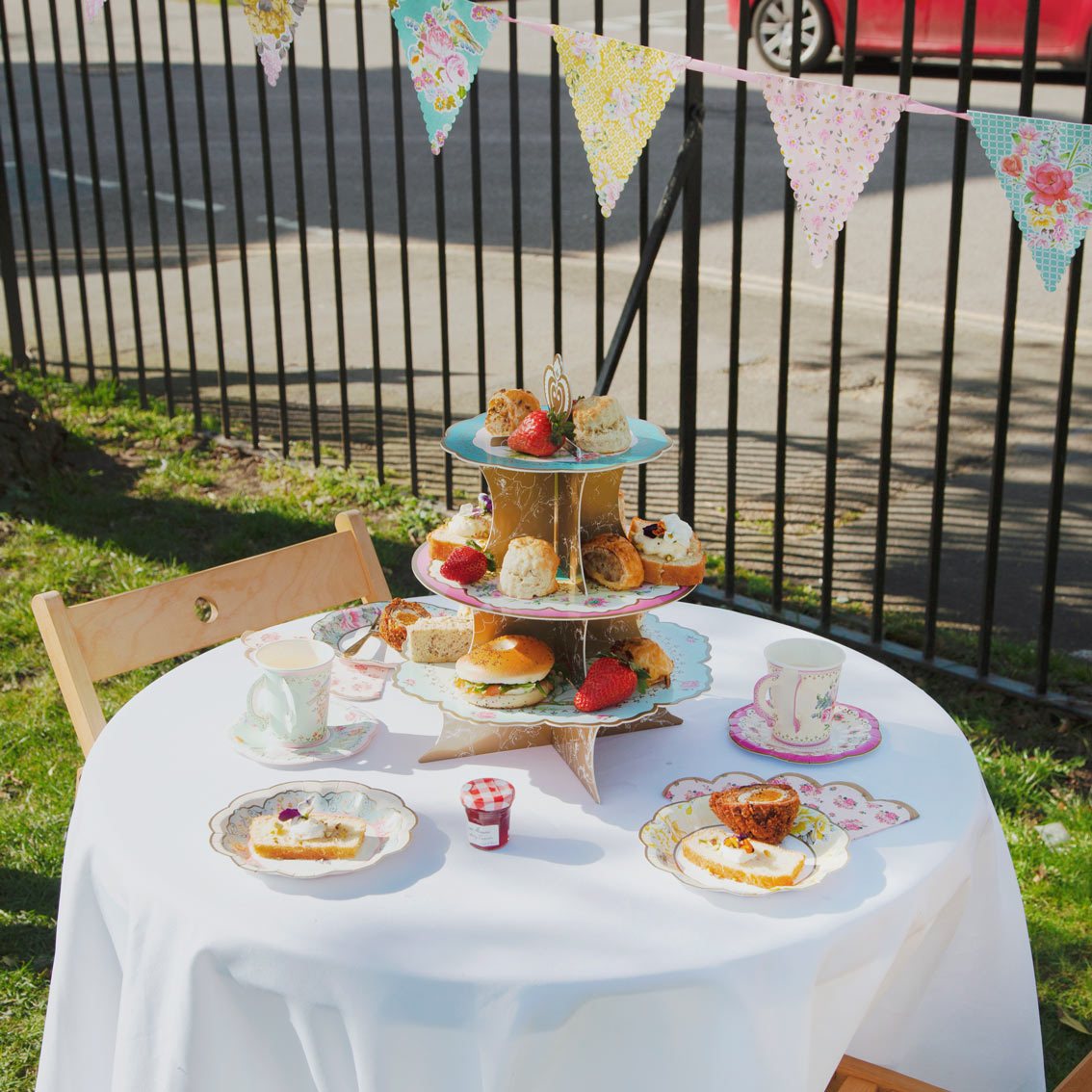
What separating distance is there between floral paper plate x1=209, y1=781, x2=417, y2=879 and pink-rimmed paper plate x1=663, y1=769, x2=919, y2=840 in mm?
432

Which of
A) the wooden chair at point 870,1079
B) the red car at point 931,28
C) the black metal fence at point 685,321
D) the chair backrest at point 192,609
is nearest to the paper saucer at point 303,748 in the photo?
the chair backrest at point 192,609

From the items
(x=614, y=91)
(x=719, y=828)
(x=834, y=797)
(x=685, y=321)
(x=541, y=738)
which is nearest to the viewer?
(x=719, y=828)

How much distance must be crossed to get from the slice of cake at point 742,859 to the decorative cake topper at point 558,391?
71cm

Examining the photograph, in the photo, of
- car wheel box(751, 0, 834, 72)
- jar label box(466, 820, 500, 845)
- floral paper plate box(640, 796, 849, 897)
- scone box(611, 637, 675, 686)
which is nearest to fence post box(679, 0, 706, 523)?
scone box(611, 637, 675, 686)

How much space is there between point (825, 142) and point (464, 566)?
45.0 inches

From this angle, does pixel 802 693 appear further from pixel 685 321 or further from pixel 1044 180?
pixel 685 321

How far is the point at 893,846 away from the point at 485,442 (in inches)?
35.7

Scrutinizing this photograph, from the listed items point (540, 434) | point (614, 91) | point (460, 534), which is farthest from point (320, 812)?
point (614, 91)

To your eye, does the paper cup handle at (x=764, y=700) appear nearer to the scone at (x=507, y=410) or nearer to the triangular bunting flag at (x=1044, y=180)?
the scone at (x=507, y=410)

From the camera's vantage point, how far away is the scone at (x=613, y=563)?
7.52 ft

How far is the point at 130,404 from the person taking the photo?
6.84 metres

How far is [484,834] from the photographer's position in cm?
206

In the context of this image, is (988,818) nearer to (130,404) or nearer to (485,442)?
(485,442)

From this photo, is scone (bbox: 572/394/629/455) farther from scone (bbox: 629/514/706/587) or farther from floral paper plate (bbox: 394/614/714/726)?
floral paper plate (bbox: 394/614/714/726)
